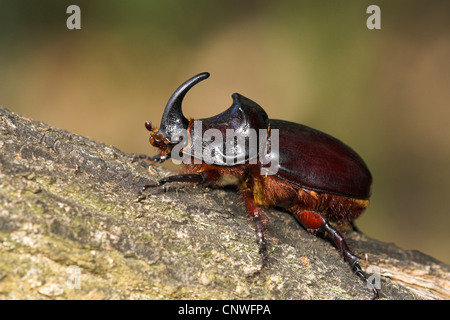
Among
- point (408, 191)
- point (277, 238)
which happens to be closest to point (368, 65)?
point (408, 191)

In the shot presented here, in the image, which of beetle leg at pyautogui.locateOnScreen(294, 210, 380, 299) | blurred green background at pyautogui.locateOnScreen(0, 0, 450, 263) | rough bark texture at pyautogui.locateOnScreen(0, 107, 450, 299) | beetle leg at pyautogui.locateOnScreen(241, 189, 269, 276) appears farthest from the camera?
blurred green background at pyautogui.locateOnScreen(0, 0, 450, 263)

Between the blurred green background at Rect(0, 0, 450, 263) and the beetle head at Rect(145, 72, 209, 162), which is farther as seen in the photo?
the blurred green background at Rect(0, 0, 450, 263)

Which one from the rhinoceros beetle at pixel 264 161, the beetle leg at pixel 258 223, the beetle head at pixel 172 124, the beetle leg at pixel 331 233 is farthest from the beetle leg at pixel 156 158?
the beetle leg at pixel 331 233

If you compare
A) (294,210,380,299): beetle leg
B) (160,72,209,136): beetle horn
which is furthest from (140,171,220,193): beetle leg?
(294,210,380,299): beetle leg

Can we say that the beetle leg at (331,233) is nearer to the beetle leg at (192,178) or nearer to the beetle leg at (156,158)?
the beetle leg at (192,178)

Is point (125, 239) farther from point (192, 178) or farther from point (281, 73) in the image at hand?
point (281, 73)

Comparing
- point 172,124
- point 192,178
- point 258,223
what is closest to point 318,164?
point 258,223

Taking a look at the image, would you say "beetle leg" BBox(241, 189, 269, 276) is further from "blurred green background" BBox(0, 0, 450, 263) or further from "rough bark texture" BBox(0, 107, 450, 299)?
"blurred green background" BBox(0, 0, 450, 263)
